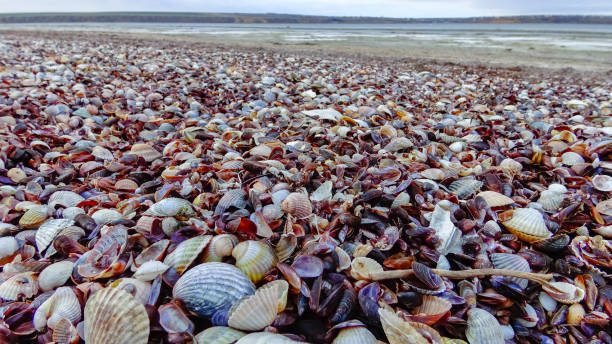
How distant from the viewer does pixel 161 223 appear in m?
1.96

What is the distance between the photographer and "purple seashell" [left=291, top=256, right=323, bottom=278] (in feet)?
5.21

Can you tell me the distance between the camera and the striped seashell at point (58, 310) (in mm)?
1433

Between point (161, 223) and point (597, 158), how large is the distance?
328cm

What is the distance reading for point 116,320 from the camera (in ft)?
4.32

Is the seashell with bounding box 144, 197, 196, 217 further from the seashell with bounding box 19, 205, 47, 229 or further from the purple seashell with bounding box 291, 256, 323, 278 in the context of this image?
the purple seashell with bounding box 291, 256, 323, 278

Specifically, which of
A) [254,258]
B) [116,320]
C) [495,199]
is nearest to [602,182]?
[495,199]

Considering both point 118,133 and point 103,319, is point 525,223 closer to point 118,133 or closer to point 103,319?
point 103,319

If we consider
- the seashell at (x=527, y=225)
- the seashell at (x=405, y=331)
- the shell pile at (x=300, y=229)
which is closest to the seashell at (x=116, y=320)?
the shell pile at (x=300, y=229)

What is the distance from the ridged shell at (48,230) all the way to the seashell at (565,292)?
2572 millimetres

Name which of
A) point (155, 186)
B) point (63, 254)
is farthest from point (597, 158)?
point (63, 254)

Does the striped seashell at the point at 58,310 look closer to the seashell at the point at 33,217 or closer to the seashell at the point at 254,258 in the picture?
the seashell at the point at 254,258

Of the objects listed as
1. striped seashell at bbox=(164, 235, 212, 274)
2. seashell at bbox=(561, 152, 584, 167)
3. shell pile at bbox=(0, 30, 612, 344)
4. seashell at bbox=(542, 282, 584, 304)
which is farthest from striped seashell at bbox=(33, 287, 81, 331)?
seashell at bbox=(561, 152, 584, 167)

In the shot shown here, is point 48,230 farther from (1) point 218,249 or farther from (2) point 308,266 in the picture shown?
(2) point 308,266

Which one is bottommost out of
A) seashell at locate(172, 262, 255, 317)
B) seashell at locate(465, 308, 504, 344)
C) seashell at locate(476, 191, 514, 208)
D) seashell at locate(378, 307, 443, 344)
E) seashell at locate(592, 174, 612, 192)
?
seashell at locate(465, 308, 504, 344)
